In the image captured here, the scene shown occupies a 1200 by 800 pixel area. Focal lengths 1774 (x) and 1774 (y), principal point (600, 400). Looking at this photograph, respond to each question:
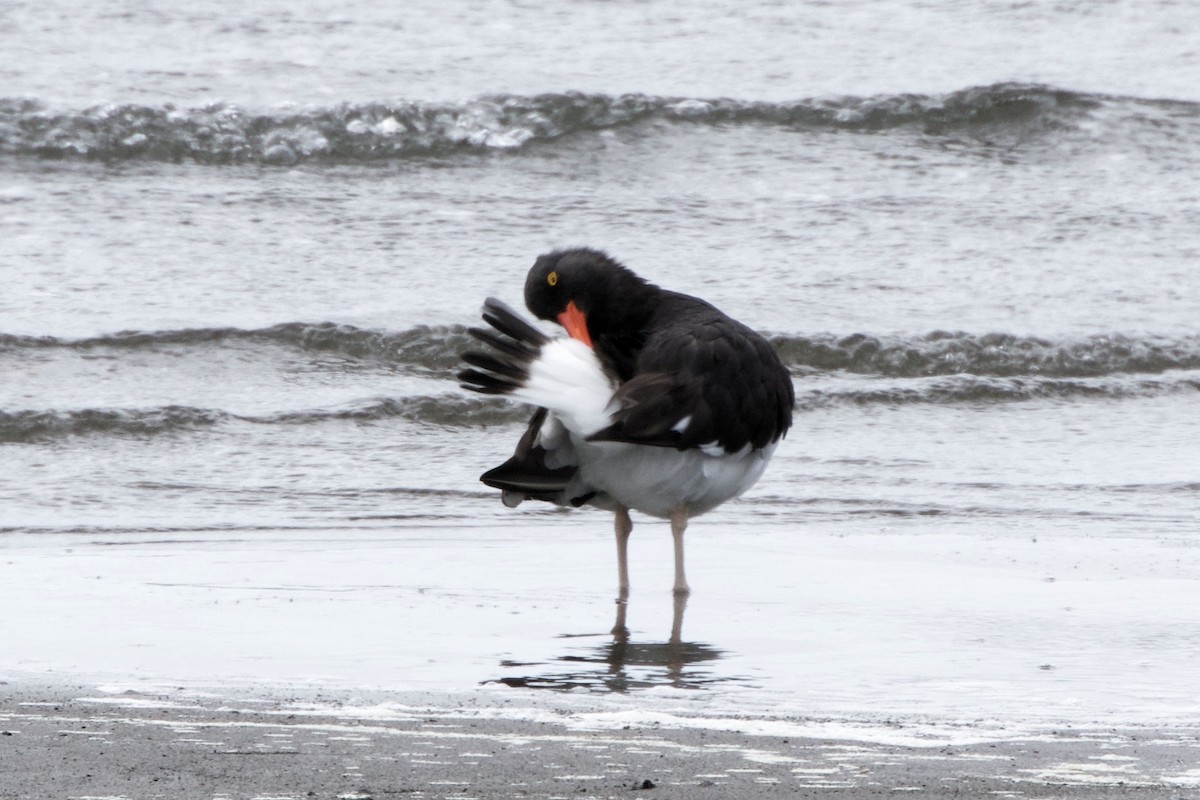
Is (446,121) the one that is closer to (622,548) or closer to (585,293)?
(585,293)

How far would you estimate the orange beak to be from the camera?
4.85m

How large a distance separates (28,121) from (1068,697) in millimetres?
9547

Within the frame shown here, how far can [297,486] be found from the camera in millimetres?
6133

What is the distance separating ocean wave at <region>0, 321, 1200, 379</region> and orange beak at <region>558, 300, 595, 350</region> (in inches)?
121

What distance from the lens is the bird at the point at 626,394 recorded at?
13.6 feet

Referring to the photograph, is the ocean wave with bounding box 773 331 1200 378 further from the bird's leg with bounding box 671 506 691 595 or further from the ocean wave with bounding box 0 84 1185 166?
the ocean wave with bounding box 0 84 1185 166

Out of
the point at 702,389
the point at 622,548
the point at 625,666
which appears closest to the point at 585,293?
the point at 702,389

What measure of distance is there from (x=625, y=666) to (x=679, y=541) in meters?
0.83

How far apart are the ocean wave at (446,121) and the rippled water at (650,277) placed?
0.03 meters

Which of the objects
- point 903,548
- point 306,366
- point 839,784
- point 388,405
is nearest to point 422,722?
point 839,784

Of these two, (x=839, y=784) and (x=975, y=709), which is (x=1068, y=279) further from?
(x=839, y=784)

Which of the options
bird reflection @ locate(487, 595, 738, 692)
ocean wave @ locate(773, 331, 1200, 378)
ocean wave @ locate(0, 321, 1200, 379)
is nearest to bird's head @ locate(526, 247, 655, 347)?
bird reflection @ locate(487, 595, 738, 692)

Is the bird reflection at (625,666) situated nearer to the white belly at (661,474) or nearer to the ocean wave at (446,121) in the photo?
the white belly at (661,474)

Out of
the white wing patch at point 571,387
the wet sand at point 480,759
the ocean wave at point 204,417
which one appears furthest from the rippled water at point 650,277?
the white wing patch at point 571,387
